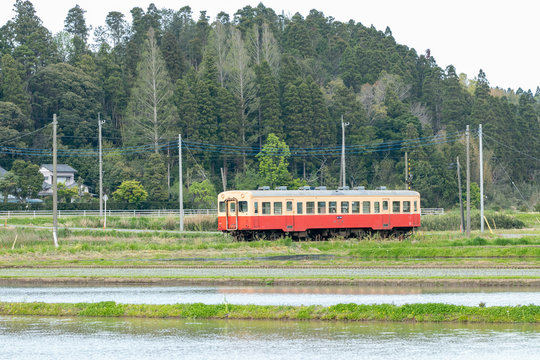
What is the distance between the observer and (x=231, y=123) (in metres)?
96.2

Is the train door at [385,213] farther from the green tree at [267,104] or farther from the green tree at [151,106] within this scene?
the green tree at [267,104]

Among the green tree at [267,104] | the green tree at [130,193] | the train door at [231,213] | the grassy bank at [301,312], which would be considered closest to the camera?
the grassy bank at [301,312]

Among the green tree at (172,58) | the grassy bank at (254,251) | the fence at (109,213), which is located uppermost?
the green tree at (172,58)

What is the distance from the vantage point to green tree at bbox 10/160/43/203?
8319cm

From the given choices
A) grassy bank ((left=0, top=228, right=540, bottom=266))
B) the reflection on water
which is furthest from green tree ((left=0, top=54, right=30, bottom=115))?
the reflection on water

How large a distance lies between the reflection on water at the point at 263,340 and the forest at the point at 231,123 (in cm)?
6471

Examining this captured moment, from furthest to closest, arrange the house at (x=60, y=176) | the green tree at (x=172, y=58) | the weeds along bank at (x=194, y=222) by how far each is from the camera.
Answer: the green tree at (x=172, y=58), the house at (x=60, y=176), the weeds along bank at (x=194, y=222)

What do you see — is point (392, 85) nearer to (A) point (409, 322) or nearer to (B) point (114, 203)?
(B) point (114, 203)

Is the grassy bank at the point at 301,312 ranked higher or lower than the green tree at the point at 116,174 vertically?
lower

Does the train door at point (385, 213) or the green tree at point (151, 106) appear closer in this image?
the train door at point (385, 213)

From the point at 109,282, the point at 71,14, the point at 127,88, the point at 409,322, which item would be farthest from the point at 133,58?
the point at 409,322

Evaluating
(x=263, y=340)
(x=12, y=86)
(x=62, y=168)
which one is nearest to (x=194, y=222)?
(x=62, y=168)

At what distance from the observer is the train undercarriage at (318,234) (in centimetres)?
4428

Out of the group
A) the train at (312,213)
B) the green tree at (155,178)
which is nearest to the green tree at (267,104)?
the green tree at (155,178)
